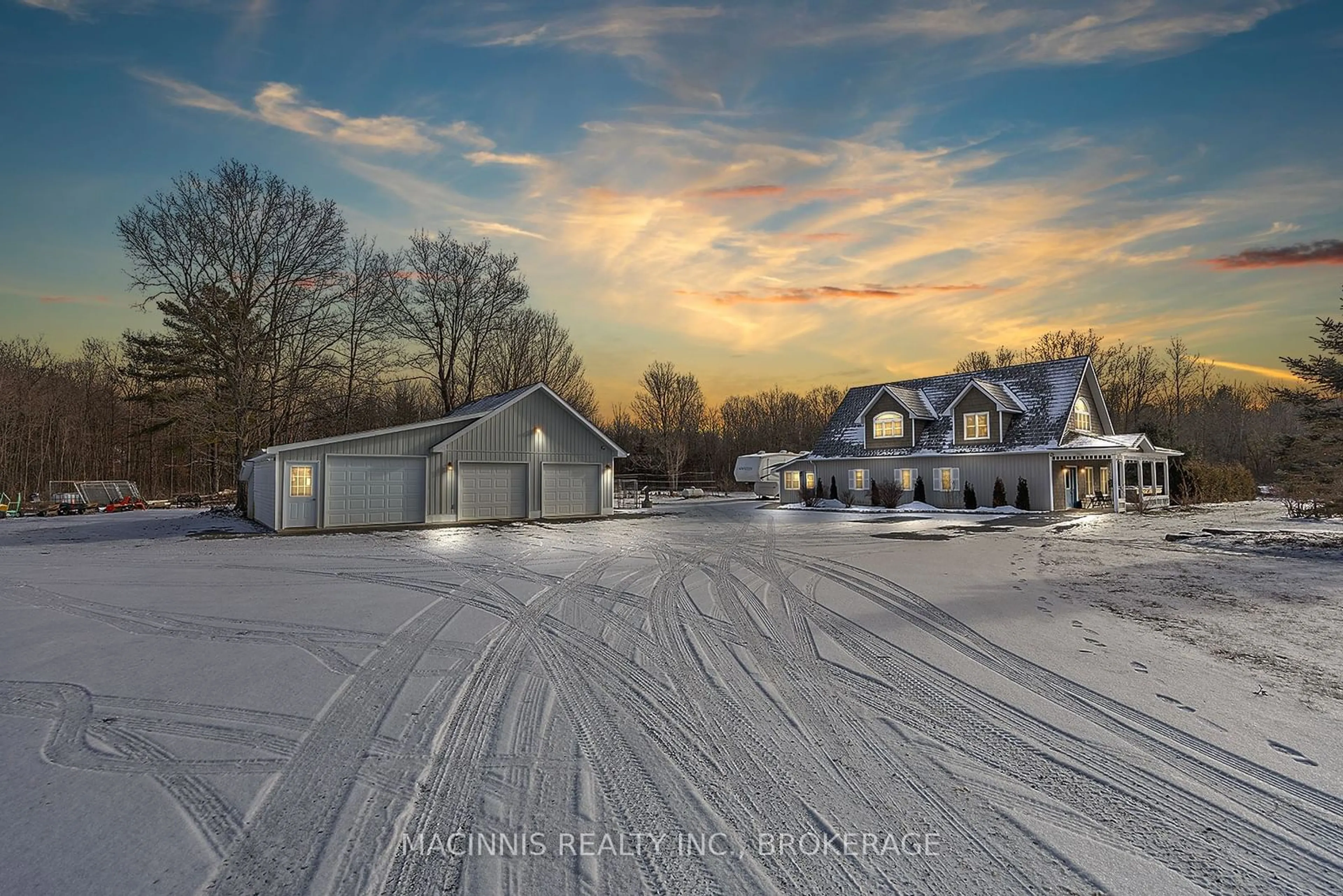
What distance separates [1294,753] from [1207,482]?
3327 centimetres

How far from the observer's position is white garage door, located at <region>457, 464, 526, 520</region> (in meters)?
21.6

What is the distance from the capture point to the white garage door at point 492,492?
2164cm

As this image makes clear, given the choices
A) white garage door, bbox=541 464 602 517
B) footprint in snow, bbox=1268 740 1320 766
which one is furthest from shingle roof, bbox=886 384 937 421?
footprint in snow, bbox=1268 740 1320 766

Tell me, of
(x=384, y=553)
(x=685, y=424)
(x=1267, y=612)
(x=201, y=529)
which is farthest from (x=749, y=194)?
(x=685, y=424)

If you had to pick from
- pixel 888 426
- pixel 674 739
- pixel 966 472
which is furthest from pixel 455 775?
pixel 888 426

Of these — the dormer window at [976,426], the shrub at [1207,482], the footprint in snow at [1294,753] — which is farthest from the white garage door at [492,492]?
the shrub at [1207,482]

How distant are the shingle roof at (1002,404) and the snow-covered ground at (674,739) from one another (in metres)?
18.6

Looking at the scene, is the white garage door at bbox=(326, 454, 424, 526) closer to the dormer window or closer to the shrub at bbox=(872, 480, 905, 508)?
the shrub at bbox=(872, 480, 905, 508)

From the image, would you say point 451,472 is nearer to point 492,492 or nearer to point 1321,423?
point 492,492

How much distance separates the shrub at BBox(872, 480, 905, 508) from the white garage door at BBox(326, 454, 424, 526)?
19704 mm

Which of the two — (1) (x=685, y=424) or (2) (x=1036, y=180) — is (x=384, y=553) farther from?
(1) (x=685, y=424)

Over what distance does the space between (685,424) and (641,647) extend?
163 ft

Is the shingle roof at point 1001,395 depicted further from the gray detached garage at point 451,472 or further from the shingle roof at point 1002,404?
the gray detached garage at point 451,472

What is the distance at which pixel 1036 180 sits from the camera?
14.9 meters
